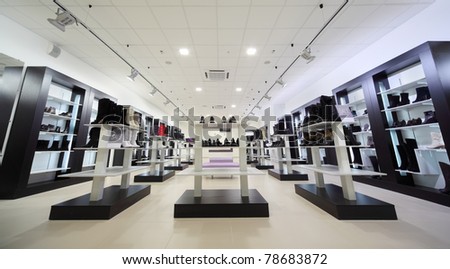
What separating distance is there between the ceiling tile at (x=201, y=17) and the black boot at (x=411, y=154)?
5038 mm

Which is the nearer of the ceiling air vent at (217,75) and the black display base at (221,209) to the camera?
the black display base at (221,209)

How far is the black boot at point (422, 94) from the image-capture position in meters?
→ 2.98

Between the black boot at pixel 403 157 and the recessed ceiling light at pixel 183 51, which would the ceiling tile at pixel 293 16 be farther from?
the black boot at pixel 403 157

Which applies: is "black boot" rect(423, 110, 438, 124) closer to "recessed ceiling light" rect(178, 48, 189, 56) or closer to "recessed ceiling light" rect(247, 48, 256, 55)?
"recessed ceiling light" rect(247, 48, 256, 55)

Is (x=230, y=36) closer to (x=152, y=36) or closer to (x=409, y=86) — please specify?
(x=152, y=36)

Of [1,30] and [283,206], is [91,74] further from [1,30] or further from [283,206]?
[283,206]

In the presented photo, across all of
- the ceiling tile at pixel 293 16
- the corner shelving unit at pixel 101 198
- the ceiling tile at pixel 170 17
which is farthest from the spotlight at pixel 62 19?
the ceiling tile at pixel 293 16

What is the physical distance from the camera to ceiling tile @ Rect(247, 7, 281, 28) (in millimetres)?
3068

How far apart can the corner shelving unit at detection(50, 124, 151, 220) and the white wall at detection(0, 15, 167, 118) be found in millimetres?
3086

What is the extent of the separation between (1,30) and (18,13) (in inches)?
20.1

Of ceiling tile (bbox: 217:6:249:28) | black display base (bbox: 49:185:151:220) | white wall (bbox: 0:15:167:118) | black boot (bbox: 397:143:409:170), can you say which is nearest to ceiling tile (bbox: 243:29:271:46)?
ceiling tile (bbox: 217:6:249:28)

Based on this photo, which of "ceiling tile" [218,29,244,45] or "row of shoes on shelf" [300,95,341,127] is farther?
"ceiling tile" [218,29,244,45]
